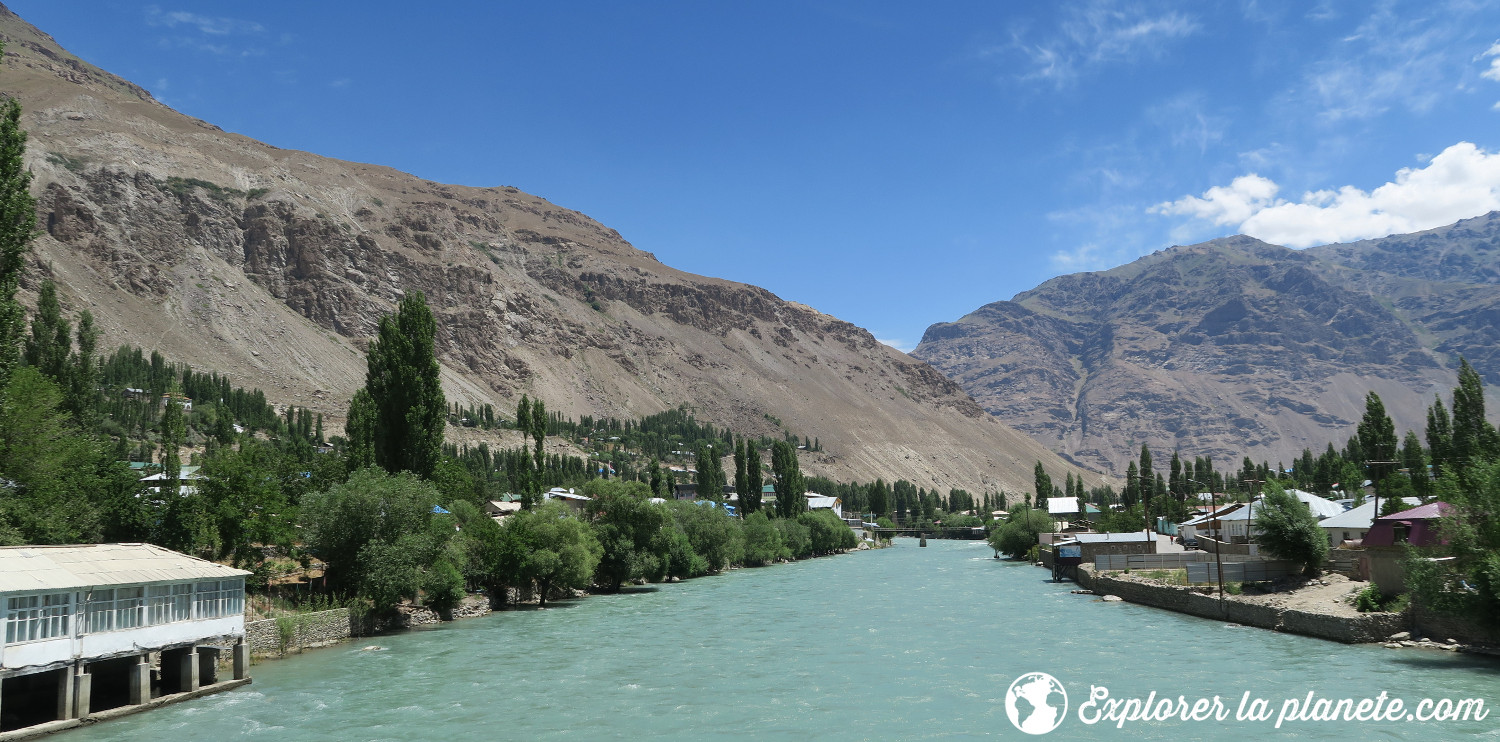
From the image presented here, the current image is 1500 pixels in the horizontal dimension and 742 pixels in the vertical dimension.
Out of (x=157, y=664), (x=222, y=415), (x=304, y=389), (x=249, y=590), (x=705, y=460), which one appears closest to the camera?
(x=157, y=664)

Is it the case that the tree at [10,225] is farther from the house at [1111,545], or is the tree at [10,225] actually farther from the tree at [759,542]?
the tree at [759,542]

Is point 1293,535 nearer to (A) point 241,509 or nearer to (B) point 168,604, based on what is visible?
(B) point 168,604

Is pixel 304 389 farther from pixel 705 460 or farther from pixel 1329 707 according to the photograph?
pixel 1329 707

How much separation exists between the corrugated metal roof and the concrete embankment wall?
36949 mm

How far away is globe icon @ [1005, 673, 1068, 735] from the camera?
2117 centimetres

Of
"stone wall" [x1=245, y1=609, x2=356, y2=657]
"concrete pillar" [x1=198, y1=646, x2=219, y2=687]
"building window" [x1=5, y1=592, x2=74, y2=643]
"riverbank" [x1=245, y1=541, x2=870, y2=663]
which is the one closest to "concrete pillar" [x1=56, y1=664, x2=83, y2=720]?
"building window" [x1=5, y1=592, x2=74, y2=643]

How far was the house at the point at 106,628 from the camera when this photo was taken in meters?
20.2

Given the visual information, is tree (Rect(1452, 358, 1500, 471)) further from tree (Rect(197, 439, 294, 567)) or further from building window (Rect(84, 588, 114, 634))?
building window (Rect(84, 588, 114, 634))

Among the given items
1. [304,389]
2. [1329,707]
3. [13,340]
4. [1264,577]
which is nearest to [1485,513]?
[1329,707]

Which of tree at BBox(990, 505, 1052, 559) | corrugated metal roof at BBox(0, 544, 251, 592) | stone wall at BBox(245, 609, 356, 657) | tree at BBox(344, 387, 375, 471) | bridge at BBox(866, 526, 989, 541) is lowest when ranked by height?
bridge at BBox(866, 526, 989, 541)

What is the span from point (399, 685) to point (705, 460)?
83726 mm

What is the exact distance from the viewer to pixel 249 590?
3472 cm

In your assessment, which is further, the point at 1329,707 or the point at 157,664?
the point at 157,664

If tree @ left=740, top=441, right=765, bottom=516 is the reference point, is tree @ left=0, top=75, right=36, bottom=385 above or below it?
above
